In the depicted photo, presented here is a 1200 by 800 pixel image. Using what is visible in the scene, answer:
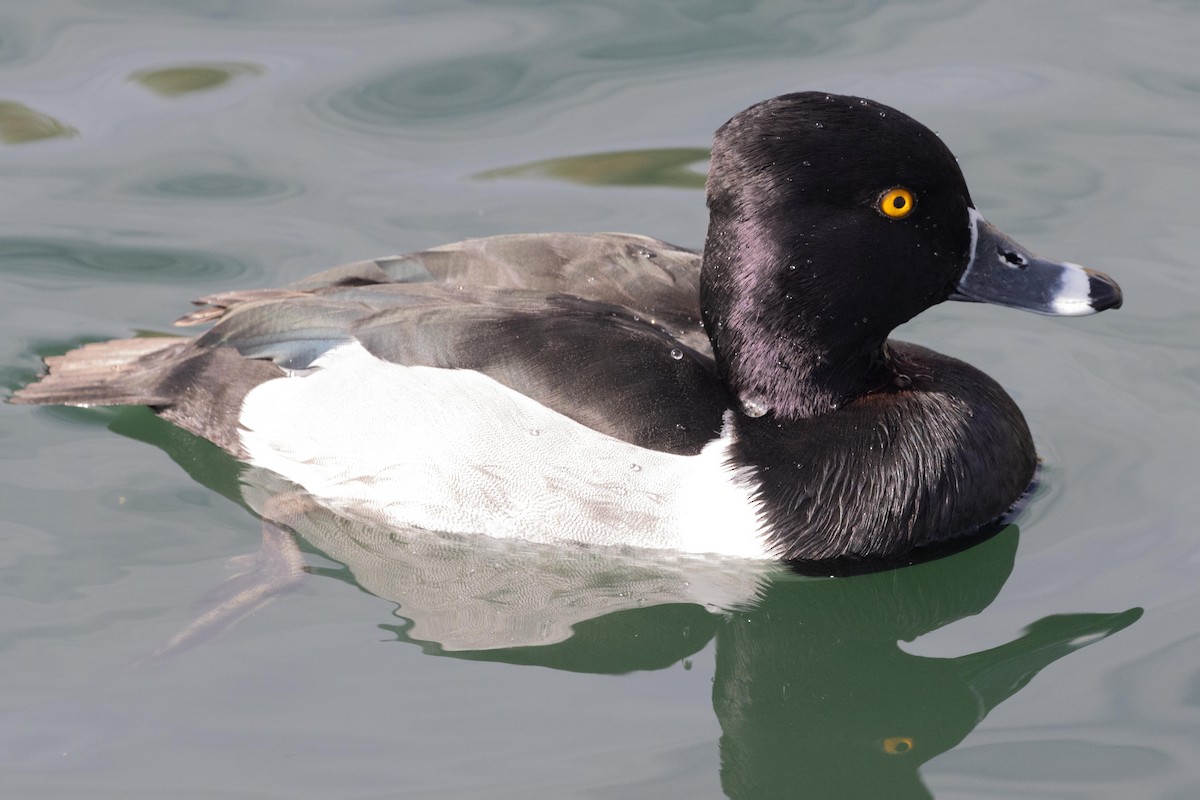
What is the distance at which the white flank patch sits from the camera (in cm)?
496

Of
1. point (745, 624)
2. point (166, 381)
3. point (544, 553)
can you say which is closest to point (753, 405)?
point (745, 624)

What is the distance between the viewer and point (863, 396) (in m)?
5.28

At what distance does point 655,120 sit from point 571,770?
176 inches

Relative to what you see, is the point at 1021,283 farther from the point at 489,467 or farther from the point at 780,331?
the point at 489,467

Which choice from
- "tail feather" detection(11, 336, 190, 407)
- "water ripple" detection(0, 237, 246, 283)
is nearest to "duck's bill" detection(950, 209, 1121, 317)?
"tail feather" detection(11, 336, 190, 407)

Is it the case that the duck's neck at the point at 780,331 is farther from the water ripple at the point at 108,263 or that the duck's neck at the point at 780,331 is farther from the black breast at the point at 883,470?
the water ripple at the point at 108,263

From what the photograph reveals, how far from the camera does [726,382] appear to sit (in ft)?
17.2

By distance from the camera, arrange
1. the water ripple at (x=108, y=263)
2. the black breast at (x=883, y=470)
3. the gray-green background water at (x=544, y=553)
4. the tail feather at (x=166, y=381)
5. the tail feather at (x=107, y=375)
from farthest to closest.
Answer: the water ripple at (x=108, y=263) < the tail feather at (x=107, y=375) < the tail feather at (x=166, y=381) < the black breast at (x=883, y=470) < the gray-green background water at (x=544, y=553)

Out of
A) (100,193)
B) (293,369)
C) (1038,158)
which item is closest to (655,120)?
(1038,158)

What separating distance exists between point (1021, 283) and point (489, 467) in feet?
6.21

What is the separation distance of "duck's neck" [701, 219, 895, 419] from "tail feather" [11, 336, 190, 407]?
6.93 ft

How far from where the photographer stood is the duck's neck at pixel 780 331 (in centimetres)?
496

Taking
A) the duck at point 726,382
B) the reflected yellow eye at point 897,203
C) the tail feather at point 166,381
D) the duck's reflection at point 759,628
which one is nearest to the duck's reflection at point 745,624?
the duck's reflection at point 759,628

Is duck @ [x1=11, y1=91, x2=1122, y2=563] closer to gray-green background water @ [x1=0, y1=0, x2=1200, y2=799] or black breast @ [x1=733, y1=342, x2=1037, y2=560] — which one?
black breast @ [x1=733, y1=342, x2=1037, y2=560]
